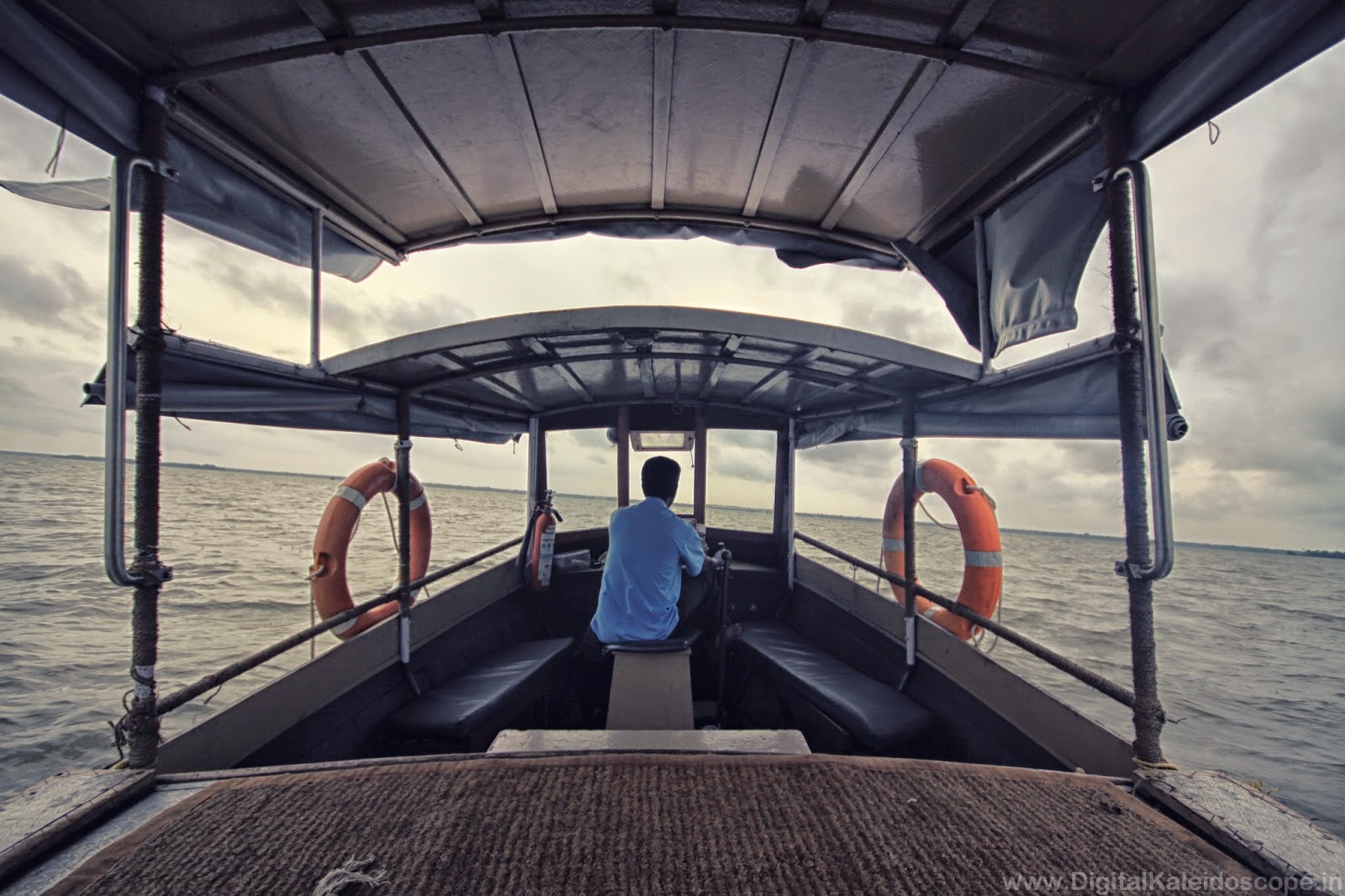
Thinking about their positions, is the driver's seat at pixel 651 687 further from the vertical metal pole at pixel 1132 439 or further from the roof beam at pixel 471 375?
the roof beam at pixel 471 375

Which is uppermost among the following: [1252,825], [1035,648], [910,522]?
[910,522]

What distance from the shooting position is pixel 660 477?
362cm

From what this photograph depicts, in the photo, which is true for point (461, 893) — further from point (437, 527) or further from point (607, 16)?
point (437, 527)

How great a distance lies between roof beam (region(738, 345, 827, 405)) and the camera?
9.70ft

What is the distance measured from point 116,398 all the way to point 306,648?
10329 millimetres

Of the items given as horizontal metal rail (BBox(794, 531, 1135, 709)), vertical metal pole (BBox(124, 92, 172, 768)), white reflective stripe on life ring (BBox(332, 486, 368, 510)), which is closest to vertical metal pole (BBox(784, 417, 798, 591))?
horizontal metal rail (BBox(794, 531, 1135, 709))

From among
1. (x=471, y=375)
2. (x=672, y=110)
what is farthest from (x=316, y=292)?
(x=672, y=110)

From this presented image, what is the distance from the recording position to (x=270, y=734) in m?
2.43

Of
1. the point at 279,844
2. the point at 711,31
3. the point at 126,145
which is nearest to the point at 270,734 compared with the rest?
the point at 279,844

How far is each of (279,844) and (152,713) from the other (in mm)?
805

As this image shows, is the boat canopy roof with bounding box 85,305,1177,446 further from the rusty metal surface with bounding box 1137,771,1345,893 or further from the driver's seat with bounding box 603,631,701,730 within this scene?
the driver's seat with bounding box 603,631,701,730

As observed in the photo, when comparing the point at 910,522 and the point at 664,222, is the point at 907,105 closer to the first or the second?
the point at 664,222

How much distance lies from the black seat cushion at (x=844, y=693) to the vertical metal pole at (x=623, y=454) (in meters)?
1.79

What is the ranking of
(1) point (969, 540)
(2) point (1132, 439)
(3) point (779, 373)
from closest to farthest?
(2) point (1132, 439) < (3) point (779, 373) < (1) point (969, 540)
